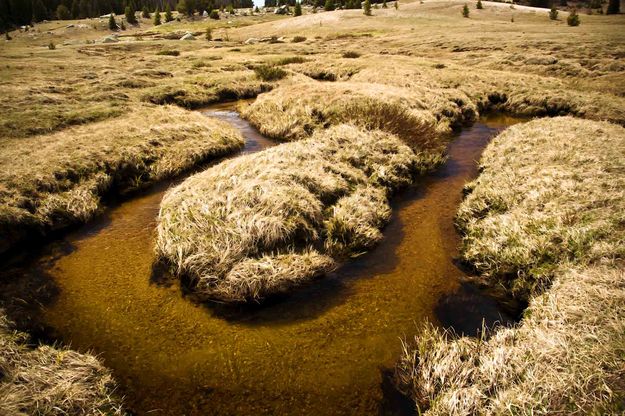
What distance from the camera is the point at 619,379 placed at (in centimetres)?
435

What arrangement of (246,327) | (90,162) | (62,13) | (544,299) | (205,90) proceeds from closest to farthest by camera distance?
(544,299)
(246,327)
(90,162)
(205,90)
(62,13)

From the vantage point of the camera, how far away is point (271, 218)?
352 inches

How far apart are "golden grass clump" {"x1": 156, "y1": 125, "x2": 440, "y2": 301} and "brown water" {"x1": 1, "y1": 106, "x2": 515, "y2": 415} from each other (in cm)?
54

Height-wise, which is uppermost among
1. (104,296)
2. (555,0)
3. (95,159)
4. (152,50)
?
(555,0)

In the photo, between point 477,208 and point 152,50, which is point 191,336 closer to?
point 477,208

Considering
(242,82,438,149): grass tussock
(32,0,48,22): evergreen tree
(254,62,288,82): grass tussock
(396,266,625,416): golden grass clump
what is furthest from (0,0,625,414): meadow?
(32,0,48,22): evergreen tree

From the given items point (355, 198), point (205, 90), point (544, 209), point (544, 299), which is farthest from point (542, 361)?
point (205, 90)

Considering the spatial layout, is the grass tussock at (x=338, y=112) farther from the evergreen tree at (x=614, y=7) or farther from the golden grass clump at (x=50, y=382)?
the evergreen tree at (x=614, y=7)

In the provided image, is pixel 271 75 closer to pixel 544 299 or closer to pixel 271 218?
pixel 271 218

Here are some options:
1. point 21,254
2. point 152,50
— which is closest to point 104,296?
point 21,254

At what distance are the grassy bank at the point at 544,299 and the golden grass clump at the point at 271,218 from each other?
306 cm

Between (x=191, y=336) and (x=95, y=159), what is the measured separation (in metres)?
10.5

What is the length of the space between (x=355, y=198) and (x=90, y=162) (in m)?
10.7

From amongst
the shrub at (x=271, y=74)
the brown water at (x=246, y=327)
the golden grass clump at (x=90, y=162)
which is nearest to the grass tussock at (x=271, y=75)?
the shrub at (x=271, y=74)
